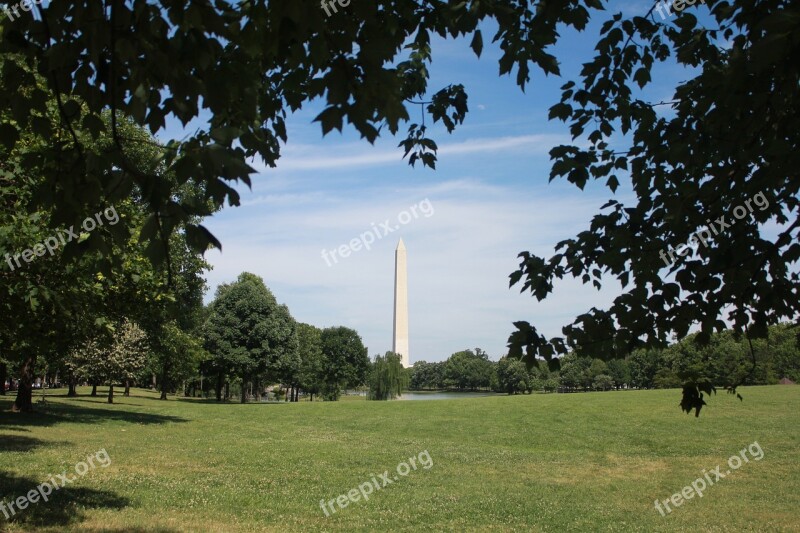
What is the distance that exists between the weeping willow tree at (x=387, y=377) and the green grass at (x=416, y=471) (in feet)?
109

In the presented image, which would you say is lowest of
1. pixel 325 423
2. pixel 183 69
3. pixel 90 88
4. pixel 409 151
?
pixel 325 423

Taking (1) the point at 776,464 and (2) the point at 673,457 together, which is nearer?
(1) the point at 776,464

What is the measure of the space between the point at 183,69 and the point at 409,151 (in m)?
4.18

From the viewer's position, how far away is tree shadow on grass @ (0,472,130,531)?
8719 millimetres

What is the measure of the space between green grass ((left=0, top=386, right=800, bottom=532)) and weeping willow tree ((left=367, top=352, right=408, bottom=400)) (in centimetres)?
3320

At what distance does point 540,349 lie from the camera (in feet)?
16.6

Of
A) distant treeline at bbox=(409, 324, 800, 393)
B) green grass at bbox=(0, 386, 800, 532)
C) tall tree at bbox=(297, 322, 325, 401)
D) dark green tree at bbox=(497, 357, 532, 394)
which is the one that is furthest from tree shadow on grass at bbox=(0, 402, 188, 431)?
dark green tree at bbox=(497, 357, 532, 394)

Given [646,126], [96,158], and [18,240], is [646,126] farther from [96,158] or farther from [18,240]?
[18,240]

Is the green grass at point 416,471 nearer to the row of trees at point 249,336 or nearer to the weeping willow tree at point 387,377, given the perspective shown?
the row of trees at point 249,336

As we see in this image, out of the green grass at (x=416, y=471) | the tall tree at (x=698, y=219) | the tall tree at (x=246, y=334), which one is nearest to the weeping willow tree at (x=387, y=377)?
the tall tree at (x=246, y=334)

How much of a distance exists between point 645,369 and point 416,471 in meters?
86.5

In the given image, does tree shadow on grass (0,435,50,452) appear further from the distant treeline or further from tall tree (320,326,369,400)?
tall tree (320,326,369,400)

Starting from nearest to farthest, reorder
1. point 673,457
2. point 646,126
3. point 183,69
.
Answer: point 183,69 → point 646,126 → point 673,457

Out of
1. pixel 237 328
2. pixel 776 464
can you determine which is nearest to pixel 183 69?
pixel 776 464
